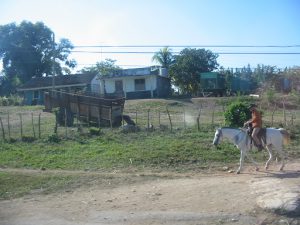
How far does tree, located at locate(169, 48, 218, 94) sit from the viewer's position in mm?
51156

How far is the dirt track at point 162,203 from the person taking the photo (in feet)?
30.1

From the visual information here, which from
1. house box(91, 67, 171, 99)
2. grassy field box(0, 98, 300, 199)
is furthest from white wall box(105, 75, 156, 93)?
grassy field box(0, 98, 300, 199)

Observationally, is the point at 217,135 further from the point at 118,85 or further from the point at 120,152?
the point at 118,85

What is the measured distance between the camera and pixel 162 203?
10188 mm

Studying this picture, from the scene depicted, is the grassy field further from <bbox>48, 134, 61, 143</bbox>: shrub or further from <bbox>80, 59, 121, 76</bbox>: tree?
<bbox>80, 59, 121, 76</bbox>: tree

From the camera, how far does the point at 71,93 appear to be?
24.9 meters

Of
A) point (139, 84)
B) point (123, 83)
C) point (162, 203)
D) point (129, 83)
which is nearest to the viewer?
point (162, 203)

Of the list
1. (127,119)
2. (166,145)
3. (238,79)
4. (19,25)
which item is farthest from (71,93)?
(19,25)

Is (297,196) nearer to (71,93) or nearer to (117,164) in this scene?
(117,164)

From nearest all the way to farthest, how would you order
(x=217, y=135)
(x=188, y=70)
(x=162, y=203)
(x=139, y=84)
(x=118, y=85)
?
1. (x=162, y=203)
2. (x=217, y=135)
3. (x=139, y=84)
4. (x=118, y=85)
5. (x=188, y=70)

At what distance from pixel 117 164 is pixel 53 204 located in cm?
444

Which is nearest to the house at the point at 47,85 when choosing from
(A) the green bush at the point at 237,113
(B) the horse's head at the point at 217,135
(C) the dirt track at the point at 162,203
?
(A) the green bush at the point at 237,113

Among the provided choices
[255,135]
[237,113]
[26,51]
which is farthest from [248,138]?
[26,51]

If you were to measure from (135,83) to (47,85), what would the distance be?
37.9 ft
